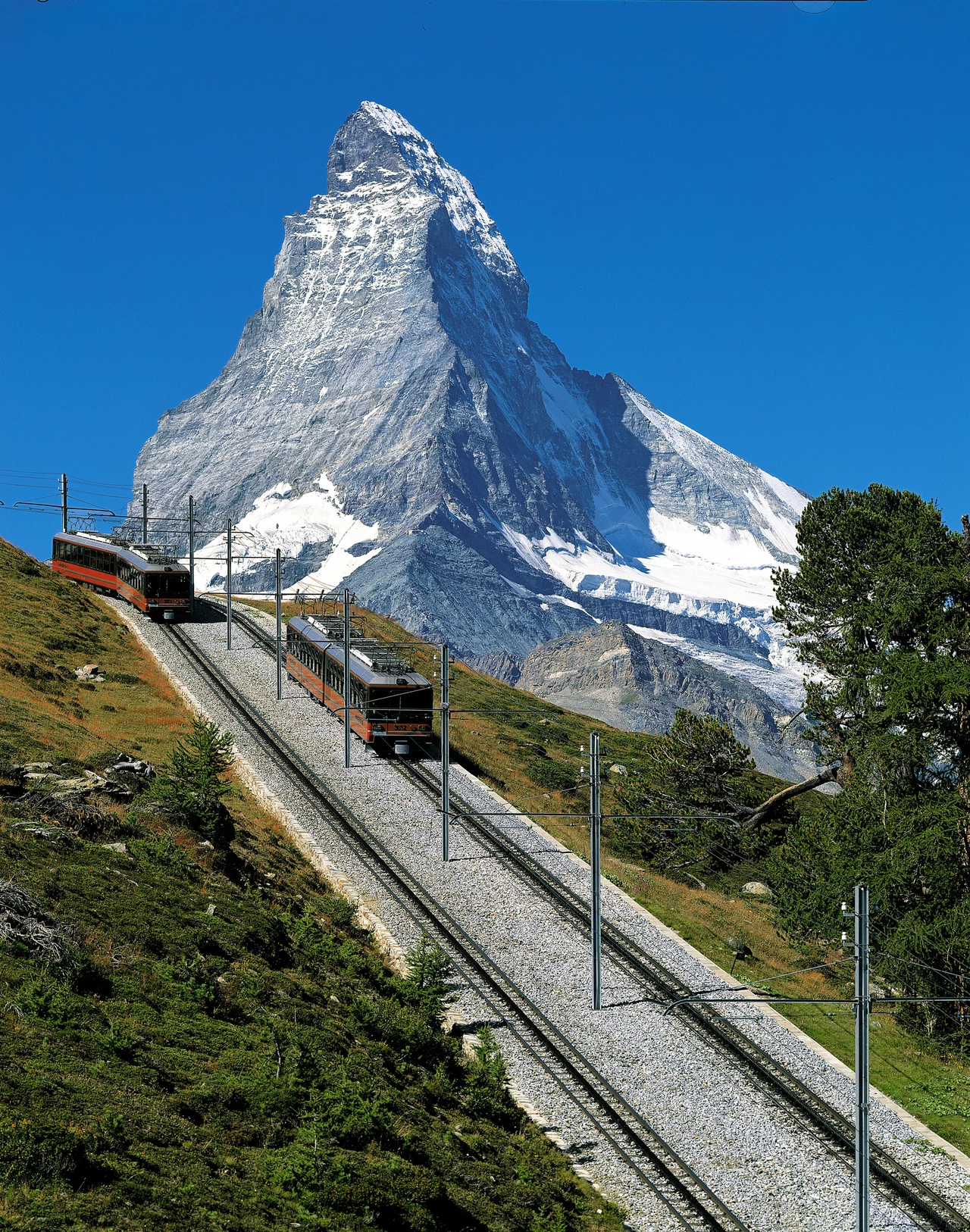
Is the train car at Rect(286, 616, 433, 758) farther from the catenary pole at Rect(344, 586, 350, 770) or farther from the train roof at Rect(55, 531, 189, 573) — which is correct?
the train roof at Rect(55, 531, 189, 573)

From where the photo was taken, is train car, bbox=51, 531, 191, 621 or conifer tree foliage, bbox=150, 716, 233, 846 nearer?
conifer tree foliage, bbox=150, 716, 233, 846

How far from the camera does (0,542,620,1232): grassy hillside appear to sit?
1549cm

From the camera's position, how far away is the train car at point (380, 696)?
5178 centimetres

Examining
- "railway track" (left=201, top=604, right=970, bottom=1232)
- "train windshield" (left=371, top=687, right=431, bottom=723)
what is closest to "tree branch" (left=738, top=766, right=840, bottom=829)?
"railway track" (left=201, top=604, right=970, bottom=1232)

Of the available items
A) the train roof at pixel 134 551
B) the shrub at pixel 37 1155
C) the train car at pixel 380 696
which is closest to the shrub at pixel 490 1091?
the shrub at pixel 37 1155

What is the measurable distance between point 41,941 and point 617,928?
20055 mm

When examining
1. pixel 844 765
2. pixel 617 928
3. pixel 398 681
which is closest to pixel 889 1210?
pixel 617 928

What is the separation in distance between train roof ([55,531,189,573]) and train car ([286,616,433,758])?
22390 millimetres

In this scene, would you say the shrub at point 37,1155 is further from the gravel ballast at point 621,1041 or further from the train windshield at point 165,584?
the train windshield at point 165,584

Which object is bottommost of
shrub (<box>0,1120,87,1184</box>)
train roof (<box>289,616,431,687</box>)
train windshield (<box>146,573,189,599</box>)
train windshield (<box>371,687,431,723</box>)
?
shrub (<box>0,1120,87,1184</box>)

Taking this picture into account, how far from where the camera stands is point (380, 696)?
51719 mm

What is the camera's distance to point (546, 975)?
32.4 meters

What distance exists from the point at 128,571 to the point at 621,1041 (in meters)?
59.0

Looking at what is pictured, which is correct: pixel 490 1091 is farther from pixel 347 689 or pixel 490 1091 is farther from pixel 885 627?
pixel 347 689
